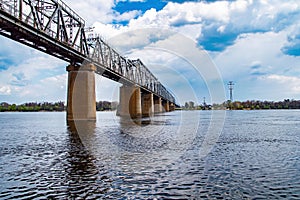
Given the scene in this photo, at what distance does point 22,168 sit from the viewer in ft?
49.5

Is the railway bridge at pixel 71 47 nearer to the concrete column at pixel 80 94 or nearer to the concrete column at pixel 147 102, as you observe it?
the concrete column at pixel 80 94

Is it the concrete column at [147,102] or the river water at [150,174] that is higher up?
the concrete column at [147,102]

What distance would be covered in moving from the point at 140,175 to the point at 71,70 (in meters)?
52.1

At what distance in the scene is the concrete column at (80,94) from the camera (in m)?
59.8

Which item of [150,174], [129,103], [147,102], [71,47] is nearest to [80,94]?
[71,47]

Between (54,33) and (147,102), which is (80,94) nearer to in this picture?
(54,33)

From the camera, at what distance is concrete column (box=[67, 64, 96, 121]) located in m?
59.8

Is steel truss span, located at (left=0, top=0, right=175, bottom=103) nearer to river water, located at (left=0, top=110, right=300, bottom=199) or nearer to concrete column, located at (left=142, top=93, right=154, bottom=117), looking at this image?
river water, located at (left=0, top=110, right=300, bottom=199)

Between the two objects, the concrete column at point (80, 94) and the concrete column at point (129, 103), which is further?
the concrete column at point (129, 103)

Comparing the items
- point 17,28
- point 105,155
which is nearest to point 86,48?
point 17,28

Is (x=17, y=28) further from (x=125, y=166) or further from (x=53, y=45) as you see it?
(x=125, y=166)

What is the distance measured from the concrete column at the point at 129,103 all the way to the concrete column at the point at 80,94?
143ft

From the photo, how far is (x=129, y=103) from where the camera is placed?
108 metres

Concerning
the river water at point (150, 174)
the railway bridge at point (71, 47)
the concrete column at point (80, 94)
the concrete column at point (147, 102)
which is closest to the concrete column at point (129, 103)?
the railway bridge at point (71, 47)
